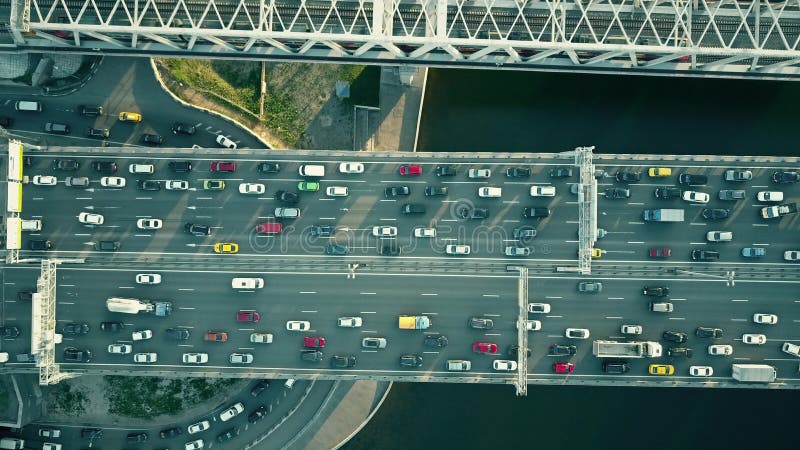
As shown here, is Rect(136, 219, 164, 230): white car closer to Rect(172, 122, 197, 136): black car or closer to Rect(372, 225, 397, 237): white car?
Rect(172, 122, 197, 136): black car

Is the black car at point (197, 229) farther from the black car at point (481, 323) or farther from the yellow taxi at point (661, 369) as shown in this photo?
the yellow taxi at point (661, 369)

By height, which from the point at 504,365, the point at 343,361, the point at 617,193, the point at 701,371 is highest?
the point at 617,193

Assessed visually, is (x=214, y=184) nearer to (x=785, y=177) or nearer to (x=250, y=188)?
(x=250, y=188)

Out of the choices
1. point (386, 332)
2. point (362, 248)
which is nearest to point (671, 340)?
point (386, 332)

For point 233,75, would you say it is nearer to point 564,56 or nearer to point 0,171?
point 0,171

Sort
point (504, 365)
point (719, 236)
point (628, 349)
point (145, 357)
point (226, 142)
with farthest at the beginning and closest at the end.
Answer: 1. point (226, 142)
2. point (145, 357)
3. point (719, 236)
4. point (504, 365)
5. point (628, 349)

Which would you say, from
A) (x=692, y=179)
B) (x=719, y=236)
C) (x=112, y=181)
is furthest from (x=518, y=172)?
(x=112, y=181)
